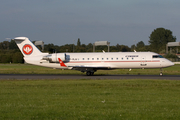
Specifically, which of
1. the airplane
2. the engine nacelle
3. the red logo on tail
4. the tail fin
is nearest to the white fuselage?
the airplane

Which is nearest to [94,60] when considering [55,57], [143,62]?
[55,57]

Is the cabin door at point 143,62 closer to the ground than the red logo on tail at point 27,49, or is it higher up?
closer to the ground

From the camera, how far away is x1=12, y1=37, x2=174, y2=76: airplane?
1048 inches

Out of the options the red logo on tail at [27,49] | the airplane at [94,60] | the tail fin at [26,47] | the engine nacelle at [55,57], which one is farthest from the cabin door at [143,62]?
the red logo on tail at [27,49]

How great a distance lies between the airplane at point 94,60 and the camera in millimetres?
26625

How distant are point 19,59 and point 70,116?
240 ft

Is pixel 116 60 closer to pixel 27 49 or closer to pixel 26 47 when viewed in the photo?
pixel 27 49

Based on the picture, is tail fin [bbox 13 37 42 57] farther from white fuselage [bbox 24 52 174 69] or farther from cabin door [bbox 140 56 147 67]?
cabin door [bbox 140 56 147 67]

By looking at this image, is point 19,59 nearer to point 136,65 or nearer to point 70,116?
point 136,65

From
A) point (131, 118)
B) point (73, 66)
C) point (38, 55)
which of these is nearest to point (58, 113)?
point (131, 118)

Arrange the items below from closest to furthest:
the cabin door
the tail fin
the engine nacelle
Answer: the cabin door < the engine nacelle < the tail fin

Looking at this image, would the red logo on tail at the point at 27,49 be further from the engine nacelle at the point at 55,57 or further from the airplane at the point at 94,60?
the engine nacelle at the point at 55,57

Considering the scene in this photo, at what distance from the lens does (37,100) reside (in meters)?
10.1

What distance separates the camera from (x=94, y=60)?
27.7 metres
